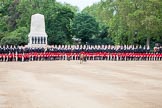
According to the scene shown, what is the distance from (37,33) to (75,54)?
34.2 ft

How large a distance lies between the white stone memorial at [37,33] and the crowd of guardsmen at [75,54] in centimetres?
812

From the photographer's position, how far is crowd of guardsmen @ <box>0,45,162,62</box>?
132ft

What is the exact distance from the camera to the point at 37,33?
51906mm

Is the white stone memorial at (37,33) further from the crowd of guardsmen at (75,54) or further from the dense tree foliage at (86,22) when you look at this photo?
the crowd of guardsmen at (75,54)

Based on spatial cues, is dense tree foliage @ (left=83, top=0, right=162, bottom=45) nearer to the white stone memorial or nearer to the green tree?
the green tree

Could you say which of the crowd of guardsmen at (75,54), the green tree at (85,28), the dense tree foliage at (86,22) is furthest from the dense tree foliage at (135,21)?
the crowd of guardsmen at (75,54)

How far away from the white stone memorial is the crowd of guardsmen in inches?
320

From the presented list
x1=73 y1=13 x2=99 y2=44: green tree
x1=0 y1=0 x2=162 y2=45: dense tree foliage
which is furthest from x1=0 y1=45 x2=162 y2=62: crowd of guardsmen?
x1=73 y1=13 x2=99 y2=44: green tree

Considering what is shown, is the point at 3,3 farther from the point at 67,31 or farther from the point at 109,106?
the point at 109,106

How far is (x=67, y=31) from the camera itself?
212ft

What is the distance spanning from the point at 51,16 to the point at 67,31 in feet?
12.6

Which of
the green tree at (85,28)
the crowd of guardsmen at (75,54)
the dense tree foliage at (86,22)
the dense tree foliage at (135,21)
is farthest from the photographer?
the green tree at (85,28)

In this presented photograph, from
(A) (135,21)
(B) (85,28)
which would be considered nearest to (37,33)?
(A) (135,21)

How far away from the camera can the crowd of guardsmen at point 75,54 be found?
4016cm
